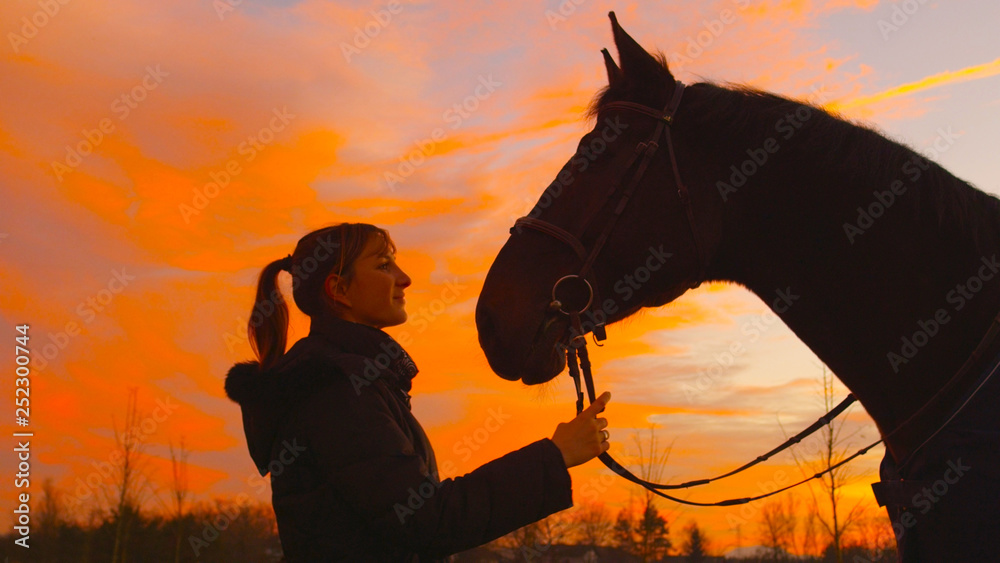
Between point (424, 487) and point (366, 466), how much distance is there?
0.18m

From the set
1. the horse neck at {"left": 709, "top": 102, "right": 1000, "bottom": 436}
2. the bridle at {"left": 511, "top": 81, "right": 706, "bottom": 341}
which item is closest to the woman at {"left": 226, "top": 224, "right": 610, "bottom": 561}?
the bridle at {"left": 511, "top": 81, "right": 706, "bottom": 341}

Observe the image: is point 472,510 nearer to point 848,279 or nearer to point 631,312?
point 631,312

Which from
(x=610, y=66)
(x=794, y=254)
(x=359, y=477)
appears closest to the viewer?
(x=359, y=477)

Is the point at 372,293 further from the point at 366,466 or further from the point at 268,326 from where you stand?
the point at 366,466

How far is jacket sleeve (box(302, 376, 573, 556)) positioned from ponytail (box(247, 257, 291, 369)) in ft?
2.17

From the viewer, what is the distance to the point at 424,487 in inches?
83.7

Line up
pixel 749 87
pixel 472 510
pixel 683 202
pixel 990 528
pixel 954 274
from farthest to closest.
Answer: pixel 749 87 → pixel 683 202 → pixel 954 274 → pixel 472 510 → pixel 990 528

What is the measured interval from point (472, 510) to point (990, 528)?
1429 mm

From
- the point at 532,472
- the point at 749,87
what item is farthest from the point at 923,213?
the point at 532,472

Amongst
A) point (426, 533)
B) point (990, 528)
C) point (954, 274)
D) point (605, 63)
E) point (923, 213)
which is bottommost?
point (990, 528)

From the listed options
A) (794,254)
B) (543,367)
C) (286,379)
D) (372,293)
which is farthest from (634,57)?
(286,379)

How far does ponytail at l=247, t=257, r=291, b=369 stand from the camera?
2781 millimetres

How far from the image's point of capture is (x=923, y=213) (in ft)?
7.51

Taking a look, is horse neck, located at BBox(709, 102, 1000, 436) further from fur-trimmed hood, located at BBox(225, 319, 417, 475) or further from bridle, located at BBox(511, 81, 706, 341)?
fur-trimmed hood, located at BBox(225, 319, 417, 475)
